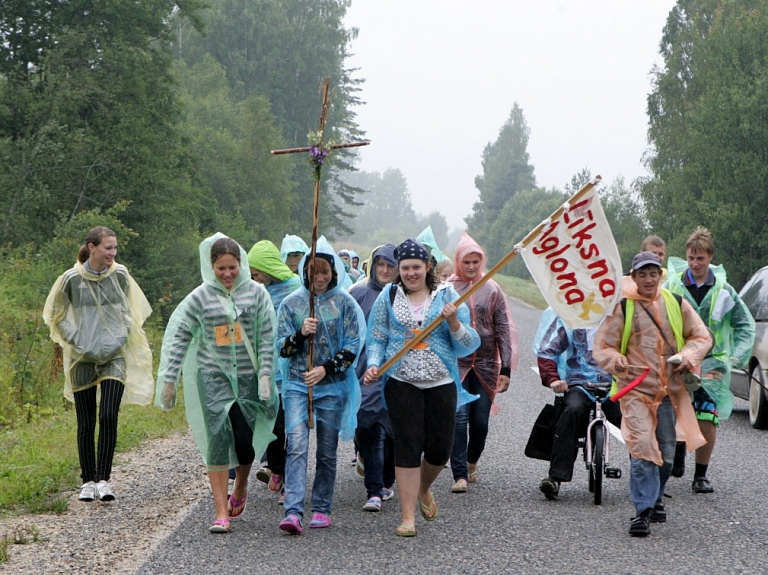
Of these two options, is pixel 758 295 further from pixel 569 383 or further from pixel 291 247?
pixel 291 247

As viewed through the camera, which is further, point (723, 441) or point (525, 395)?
point (525, 395)

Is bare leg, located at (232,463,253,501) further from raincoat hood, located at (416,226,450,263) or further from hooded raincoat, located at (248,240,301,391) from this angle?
raincoat hood, located at (416,226,450,263)

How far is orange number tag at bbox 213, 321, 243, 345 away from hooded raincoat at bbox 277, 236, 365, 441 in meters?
0.26

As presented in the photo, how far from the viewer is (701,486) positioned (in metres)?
7.81

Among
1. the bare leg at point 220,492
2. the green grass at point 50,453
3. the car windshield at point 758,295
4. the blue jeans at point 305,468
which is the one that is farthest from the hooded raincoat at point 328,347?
the car windshield at point 758,295

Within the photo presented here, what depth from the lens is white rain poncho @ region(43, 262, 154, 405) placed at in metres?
7.61

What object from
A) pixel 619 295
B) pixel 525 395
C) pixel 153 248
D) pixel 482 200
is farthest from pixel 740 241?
pixel 482 200

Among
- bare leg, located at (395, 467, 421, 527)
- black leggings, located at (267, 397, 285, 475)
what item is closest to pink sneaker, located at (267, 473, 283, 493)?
black leggings, located at (267, 397, 285, 475)

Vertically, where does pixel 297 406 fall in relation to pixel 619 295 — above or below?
below

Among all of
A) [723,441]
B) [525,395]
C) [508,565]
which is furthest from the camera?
[525,395]

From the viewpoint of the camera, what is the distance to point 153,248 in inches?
1126

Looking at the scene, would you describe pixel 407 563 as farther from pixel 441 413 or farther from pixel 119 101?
pixel 119 101

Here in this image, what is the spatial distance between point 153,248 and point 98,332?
70.3 ft

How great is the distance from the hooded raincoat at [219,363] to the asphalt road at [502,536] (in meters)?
0.60
